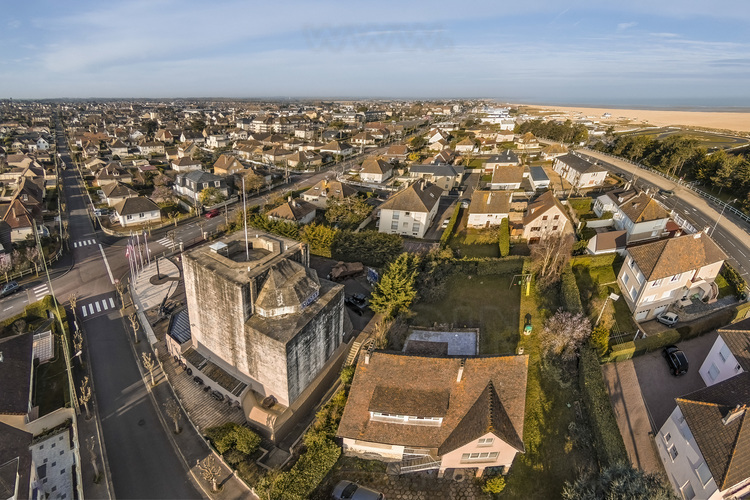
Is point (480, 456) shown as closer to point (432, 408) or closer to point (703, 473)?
point (432, 408)

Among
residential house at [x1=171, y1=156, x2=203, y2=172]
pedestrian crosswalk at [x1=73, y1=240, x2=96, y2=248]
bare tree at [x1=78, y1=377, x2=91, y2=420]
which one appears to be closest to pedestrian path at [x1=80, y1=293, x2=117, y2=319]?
bare tree at [x1=78, y1=377, x2=91, y2=420]

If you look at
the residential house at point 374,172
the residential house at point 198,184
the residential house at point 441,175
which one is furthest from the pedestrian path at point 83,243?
the residential house at point 441,175

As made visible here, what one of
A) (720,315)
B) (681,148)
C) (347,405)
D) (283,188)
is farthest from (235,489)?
(681,148)

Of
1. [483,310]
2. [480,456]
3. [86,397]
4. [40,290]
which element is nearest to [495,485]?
[480,456]

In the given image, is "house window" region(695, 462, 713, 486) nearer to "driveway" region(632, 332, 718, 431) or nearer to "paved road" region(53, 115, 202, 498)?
"driveway" region(632, 332, 718, 431)

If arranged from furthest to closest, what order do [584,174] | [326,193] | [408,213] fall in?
1. [584,174]
2. [326,193]
3. [408,213]

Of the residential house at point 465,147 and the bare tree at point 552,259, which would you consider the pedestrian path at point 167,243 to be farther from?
the residential house at point 465,147
